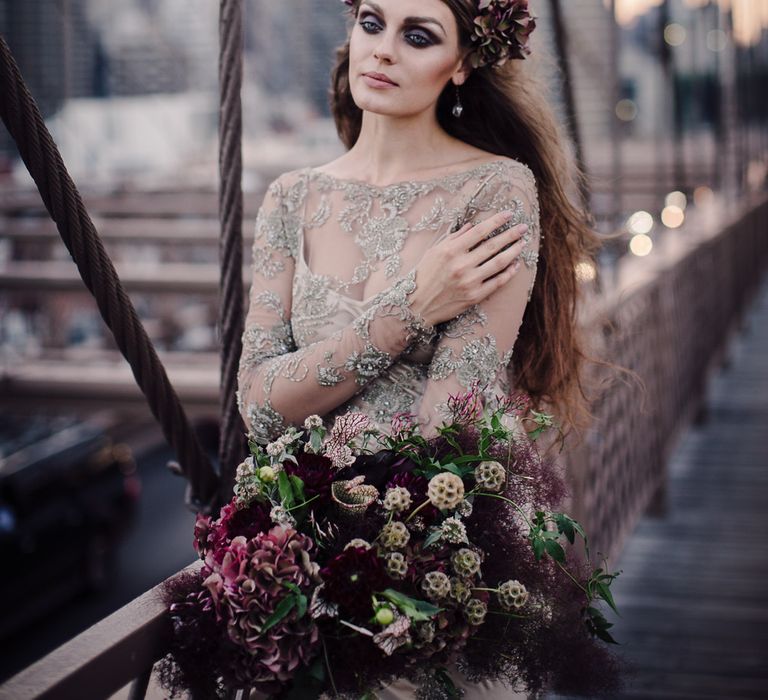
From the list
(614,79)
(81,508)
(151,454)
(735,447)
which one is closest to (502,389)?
(614,79)

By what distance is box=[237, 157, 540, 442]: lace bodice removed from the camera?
5.82 feet

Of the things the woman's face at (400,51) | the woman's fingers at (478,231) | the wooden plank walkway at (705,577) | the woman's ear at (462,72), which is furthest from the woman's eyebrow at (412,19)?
the wooden plank walkway at (705,577)

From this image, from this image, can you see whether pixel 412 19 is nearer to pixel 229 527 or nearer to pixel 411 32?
pixel 411 32

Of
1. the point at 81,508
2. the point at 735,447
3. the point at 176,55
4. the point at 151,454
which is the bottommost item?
the point at 151,454

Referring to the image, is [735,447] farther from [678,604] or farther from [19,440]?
[19,440]

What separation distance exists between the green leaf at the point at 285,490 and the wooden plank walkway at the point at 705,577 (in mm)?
1571

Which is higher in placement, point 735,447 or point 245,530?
point 245,530

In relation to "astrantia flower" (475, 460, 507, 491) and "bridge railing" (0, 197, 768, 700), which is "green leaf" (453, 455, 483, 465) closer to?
"astrantia flower" (475, 460, 507, 491)

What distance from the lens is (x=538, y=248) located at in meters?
1.89

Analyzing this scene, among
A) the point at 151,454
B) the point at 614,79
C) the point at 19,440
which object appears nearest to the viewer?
the point at 614,79

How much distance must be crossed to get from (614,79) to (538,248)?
11.3 ft

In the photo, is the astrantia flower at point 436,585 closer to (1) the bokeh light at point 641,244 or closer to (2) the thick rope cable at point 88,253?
(2) the thick rope cable at point 88,253

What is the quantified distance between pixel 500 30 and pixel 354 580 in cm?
101

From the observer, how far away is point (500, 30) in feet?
6.21
